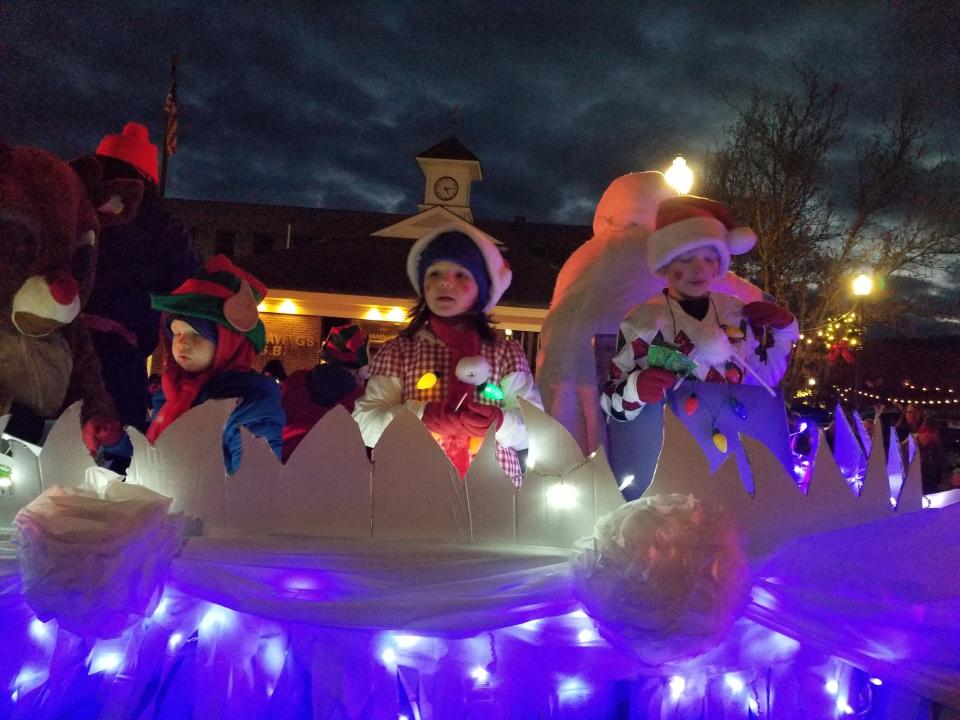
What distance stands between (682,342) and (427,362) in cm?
85

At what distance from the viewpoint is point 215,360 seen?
236 cm

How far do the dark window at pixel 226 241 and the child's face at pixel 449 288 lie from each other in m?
23.8

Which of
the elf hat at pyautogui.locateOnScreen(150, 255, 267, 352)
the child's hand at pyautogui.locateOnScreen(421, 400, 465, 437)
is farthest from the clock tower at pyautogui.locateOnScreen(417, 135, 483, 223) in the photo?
the child's hand at pyautogui.locateOnScreen(421, 400, 465, 437)

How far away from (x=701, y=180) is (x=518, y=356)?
1172cm

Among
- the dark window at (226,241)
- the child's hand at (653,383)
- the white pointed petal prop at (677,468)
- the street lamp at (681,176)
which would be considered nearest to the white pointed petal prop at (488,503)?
the white pointed petal prop at (677,468)

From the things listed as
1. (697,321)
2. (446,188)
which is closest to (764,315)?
(697,321)

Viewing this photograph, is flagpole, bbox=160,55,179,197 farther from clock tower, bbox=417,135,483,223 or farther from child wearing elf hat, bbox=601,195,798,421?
child wearing elf hat, bbox=601,195,798,421

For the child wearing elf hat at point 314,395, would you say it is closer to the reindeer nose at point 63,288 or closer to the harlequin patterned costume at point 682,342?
the reindeer nose at point 63,288

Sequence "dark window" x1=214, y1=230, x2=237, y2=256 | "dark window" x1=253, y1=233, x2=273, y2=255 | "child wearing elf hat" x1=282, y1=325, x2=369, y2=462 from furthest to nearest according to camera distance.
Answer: "dark window" x1=253, y1=233, x2=273, y2=255, "dark window" x1=214, y1=230, x2=237, y2=256, "child wearing elf hat" x1=282, y1=325, x2=369, y2=462

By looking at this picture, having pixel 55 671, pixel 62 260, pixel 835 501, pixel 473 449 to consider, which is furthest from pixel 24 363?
pixel 835 501

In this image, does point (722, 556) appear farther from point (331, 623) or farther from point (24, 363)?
point (24, 363)

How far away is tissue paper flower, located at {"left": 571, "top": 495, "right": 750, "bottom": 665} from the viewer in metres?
1.38

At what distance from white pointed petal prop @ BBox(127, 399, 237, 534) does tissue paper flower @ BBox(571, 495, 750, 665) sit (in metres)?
0.88

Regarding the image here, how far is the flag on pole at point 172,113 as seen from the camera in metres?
10.8
